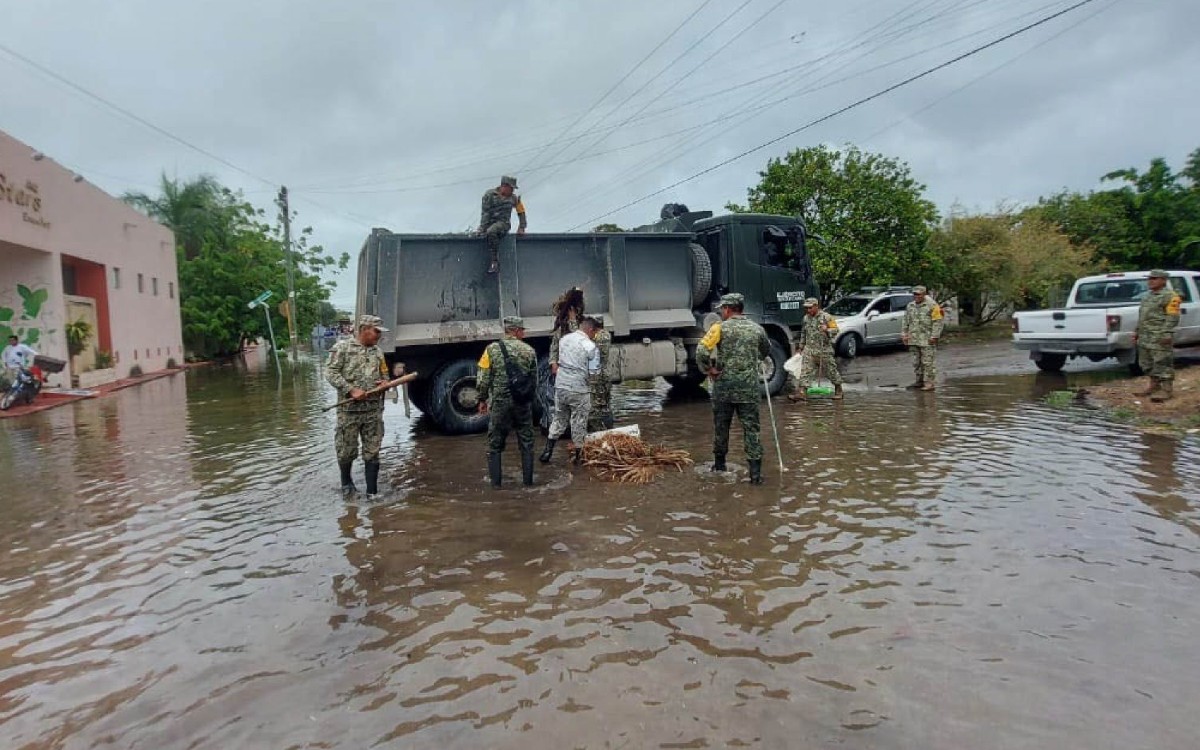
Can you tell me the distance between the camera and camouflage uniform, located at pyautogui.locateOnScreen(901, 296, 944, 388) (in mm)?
11016

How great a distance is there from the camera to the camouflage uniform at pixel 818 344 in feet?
36.4

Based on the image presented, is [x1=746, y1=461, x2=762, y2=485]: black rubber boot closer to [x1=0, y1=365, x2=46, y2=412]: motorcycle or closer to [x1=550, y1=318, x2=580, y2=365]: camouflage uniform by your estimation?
[x1=550, y1=318, x2=580, y2=365]: camouflage uniform

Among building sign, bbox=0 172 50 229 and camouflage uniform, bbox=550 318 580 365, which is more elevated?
building sign, bbox=0 172 50 229

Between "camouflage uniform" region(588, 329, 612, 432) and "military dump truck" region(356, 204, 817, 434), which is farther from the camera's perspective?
"military dump truck" region(356, 204, 817, 434)

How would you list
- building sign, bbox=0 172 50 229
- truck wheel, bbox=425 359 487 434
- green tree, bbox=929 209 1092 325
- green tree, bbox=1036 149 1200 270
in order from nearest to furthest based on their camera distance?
1. truck wheel, bbox=425 359 487 434
2. building sign, bbox=0 172 50 229
3. green tree, bbox=929 209 1092 325
4. green tree, bbox=1036 149 1200 270

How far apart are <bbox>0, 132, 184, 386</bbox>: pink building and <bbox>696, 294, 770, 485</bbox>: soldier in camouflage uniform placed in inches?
626

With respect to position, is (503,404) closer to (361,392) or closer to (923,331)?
(361,392)

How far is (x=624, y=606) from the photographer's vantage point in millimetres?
3734

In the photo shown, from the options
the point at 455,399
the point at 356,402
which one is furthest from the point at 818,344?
the point at 356,402

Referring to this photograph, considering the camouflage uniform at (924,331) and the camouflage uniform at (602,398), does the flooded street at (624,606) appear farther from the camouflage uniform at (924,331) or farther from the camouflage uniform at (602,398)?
the camouflage uniform at (924,331)

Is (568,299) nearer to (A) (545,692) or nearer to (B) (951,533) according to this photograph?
(B) (951,533)

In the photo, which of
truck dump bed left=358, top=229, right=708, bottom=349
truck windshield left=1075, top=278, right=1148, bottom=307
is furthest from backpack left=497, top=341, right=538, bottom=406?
truck windshield left=1075, top=278, right=1148, bottom=307

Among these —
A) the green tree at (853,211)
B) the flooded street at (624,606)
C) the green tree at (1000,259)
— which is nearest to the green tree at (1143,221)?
the green tree at (1000,259)

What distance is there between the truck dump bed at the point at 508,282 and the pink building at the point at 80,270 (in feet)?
38.1
